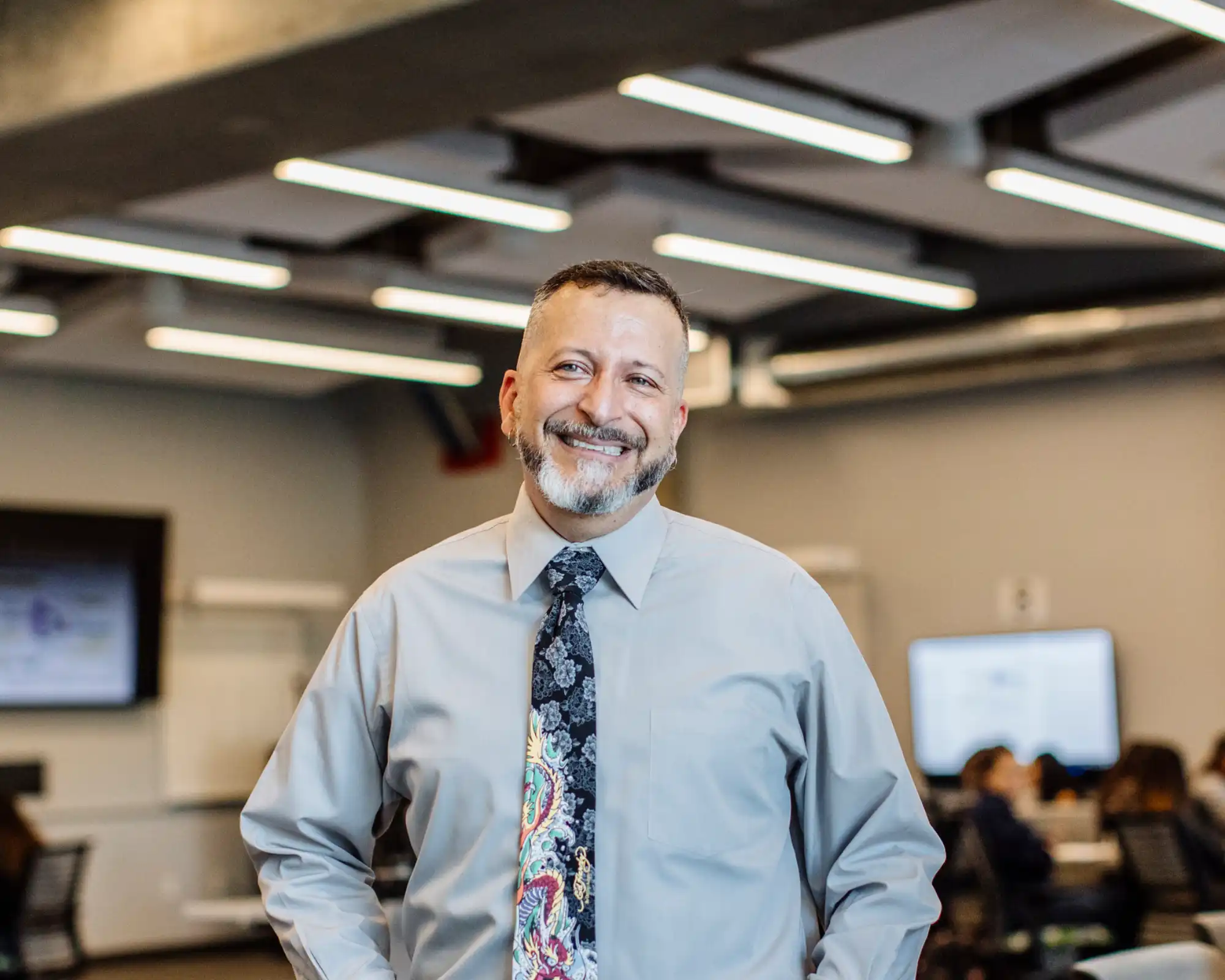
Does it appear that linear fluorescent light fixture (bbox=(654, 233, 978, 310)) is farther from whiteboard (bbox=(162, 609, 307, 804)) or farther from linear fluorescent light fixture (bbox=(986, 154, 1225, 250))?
whiteboard (bbox=(162, 609, 307, 804))

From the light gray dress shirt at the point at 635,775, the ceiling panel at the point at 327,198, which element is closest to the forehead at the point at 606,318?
the light gray dress shirt at the point at 635,775

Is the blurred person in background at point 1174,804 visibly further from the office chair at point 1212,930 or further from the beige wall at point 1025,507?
the office chair at point 1212,930

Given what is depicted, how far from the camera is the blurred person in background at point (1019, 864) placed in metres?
7.28

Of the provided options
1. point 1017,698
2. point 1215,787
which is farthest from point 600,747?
point 1017,698

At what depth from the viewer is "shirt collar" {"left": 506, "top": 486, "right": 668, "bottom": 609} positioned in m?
1.97

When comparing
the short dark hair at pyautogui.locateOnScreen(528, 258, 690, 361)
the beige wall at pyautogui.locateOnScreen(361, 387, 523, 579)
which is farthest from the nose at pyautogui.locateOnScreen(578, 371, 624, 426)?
the beige wall at pyautogui.locateOnScreen(361, 387, 523, 579)

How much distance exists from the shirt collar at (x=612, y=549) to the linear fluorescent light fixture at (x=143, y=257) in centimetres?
575

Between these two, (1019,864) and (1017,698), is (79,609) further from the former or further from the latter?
(1019,864)

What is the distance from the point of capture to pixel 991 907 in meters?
7.20

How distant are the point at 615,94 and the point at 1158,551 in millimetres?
4904

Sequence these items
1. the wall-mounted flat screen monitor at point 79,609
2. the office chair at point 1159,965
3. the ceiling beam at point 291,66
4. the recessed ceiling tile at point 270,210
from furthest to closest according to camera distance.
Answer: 1. the wall-mounted flat screen monitor at point 79,609
2. the recessed ceiling tile at point 270,210
3. the ceiling beam at point 291,66
4. the office chair at point 1159,965

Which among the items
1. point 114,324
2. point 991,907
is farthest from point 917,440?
point 114,324

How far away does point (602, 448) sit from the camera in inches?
75.7

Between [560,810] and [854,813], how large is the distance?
350mm
